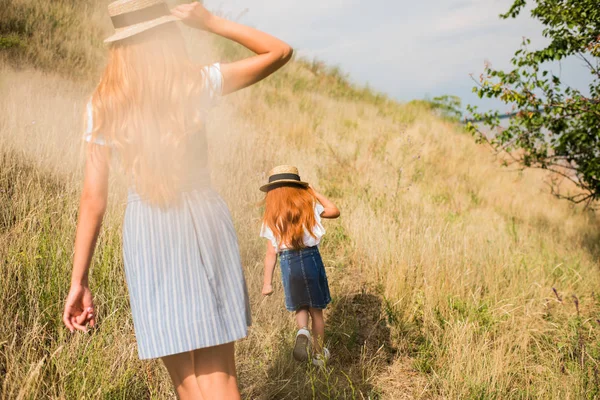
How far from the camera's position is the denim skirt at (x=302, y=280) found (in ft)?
10.5

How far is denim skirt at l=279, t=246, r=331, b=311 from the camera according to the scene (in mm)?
3193

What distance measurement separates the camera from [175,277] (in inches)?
65.7

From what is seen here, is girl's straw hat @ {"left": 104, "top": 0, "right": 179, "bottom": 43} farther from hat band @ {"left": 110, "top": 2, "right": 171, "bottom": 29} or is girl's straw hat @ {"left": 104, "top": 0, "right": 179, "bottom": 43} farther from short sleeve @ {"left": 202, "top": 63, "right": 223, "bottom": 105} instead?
short sleeve @ {"left": 202, "top": 63, "right": 223, "bottom": 105}

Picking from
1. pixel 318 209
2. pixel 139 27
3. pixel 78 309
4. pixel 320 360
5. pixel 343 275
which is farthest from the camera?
pixel 343 275

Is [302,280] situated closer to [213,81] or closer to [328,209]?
[328,209]

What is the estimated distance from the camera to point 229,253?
70.1 inches

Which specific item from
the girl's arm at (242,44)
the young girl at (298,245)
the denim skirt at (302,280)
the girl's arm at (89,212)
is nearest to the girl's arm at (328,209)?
the young girl at (298,245)

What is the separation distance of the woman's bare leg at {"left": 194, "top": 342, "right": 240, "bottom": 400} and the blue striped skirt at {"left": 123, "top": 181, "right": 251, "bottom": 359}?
77 mm

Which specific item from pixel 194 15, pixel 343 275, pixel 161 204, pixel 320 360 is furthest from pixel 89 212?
pixel 343 275

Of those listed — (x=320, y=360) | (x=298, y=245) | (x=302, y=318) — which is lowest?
(x=320, y=360)

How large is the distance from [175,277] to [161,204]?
0.28 meters

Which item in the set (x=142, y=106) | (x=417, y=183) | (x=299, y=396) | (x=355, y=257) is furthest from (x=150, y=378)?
(x=417, y=183)

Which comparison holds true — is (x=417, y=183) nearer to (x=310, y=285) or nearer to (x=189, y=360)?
(x=310, y=285)

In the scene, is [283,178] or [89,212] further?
[283,178]
